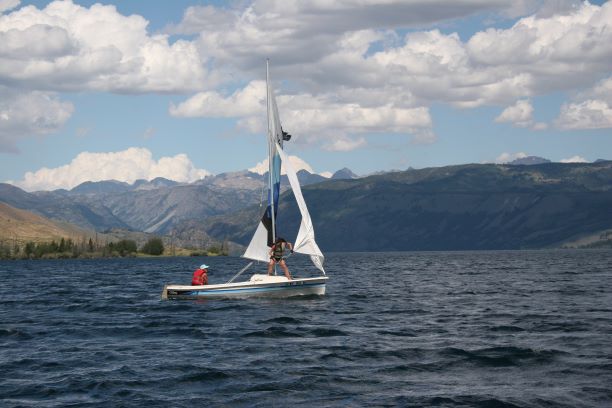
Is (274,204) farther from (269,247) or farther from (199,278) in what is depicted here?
(199,278)

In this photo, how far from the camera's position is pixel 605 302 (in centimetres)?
5825

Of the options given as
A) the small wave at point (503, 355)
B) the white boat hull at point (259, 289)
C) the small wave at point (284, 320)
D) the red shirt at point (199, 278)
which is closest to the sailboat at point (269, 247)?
the white boat hull at point (259, 289)

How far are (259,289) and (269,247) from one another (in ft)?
12.3

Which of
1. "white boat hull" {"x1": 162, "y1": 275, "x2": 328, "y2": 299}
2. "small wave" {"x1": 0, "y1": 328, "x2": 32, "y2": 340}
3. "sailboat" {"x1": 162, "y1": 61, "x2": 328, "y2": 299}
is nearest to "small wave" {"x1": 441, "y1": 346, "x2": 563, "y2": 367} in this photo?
"small wave" {"x1": 0, "y1": 328, "x2": 32, "y2": 340}

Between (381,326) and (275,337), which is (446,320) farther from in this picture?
(275,337)

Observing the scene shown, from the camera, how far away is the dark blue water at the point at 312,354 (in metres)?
26.8

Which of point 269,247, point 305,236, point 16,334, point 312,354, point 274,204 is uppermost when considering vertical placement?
point 274,204

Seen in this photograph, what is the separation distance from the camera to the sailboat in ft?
196

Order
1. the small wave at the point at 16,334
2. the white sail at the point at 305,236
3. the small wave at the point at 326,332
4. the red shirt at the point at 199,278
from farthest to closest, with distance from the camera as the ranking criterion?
the red shirt at the point at 199,278 < the white sail at the point at 305,236 < the small wave at the point at 16,334 < the small wave at the point at 326,332

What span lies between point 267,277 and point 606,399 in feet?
121

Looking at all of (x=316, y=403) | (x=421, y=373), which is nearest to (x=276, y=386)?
(x=316, y=403)

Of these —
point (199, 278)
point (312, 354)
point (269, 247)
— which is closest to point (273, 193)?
point (269, 247)

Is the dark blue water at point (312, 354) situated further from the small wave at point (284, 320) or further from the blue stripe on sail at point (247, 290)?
the blue stripe on sail at point (247, 290)

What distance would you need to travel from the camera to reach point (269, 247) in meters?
61.9
